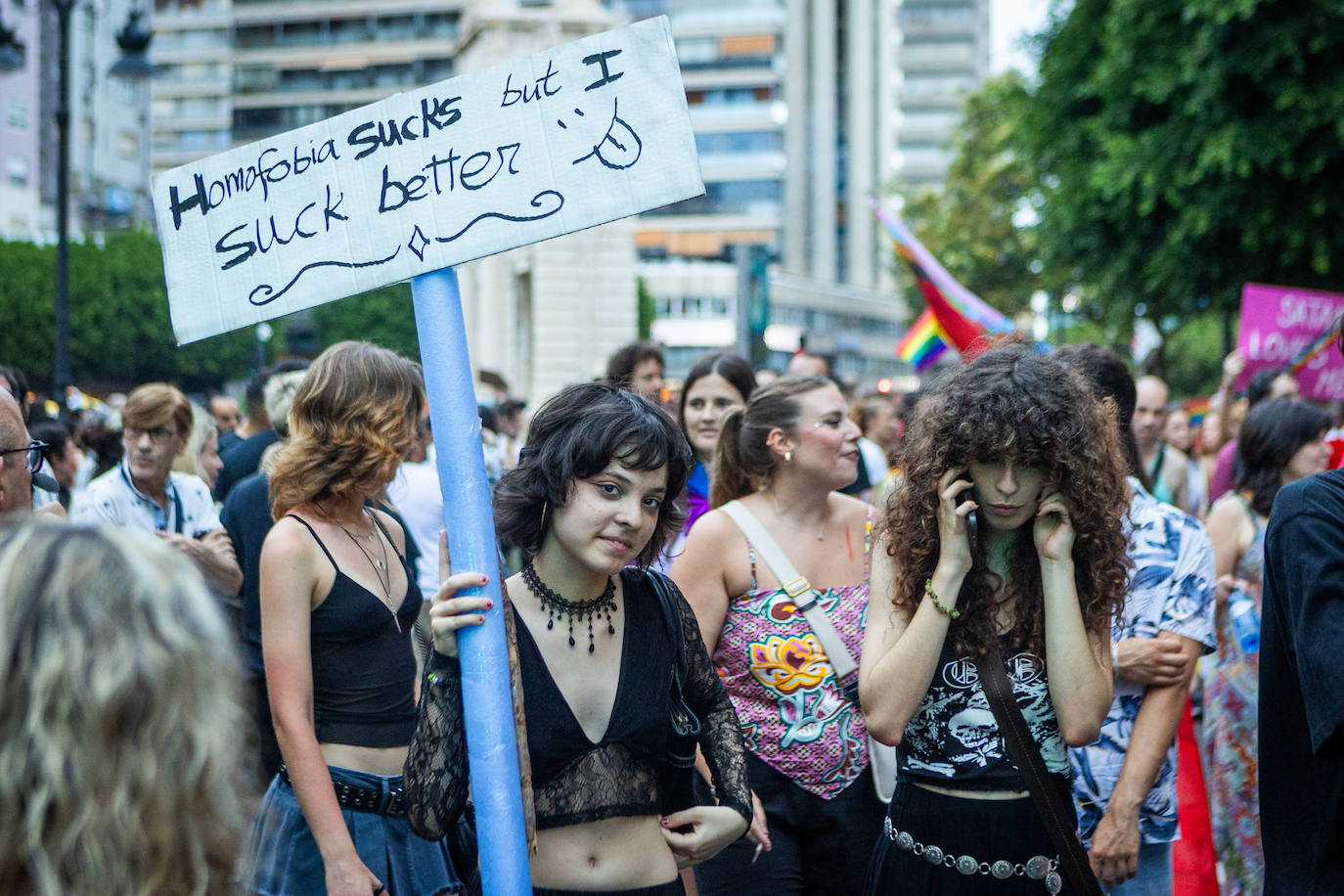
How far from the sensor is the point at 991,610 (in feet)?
9.66

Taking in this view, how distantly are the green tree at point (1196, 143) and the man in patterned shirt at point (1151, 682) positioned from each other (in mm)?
11524

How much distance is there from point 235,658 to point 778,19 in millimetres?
88533

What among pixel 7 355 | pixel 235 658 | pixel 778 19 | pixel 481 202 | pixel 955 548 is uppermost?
pixel 778 19

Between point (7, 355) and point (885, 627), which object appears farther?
point (7, 355)

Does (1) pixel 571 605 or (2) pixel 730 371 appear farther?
(2) pixel 730 371

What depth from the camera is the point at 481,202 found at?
8.77 feet

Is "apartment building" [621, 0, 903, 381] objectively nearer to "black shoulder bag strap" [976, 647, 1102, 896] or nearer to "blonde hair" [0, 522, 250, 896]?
"black shoulder bag strap" [976, 647, 1102, 896]

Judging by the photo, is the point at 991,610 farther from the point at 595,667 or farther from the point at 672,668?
the point at 595,667

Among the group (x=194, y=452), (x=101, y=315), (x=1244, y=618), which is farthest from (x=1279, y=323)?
(x=101, y=315)

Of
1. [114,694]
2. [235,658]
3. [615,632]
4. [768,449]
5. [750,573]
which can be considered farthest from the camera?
[768,449]

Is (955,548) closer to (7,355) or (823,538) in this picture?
(823,538)

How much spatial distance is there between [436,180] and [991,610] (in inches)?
58.2

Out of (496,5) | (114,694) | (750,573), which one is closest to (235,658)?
(114,694)

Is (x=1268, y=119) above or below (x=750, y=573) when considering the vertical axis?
above
